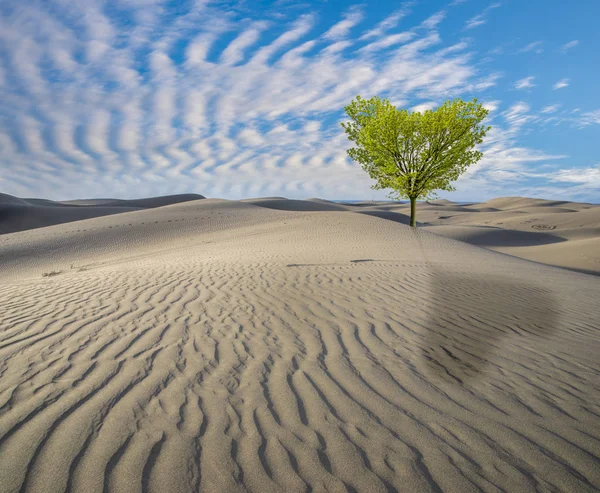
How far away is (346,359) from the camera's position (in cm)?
430

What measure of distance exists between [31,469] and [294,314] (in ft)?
12.6

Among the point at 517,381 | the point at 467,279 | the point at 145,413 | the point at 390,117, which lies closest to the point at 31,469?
the point at 145,413

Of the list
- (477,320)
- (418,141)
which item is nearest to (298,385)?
(477,320)

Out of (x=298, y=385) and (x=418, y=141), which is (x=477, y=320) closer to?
(x=298, y=385)

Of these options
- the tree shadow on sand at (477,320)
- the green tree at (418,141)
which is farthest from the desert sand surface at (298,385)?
the green tree at (418,141)

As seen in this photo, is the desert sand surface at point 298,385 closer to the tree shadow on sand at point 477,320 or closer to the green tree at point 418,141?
the tree shadow on sand at point 477,320

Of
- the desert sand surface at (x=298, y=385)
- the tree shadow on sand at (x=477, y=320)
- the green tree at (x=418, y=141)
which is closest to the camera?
the desert sand surface at (x=298, y=385)

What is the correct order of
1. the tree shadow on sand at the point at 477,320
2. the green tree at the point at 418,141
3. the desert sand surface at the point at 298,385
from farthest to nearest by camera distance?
the green tree at the point at 418,141 → the tree shadow on sand at the point at 477,320 → the desert sand surface at the point at 298,385

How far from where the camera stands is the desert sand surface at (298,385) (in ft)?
8.52

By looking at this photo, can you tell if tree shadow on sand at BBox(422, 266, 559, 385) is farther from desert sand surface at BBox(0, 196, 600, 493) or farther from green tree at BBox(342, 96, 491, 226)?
green tree at BBox(342, 96, 491, 226)

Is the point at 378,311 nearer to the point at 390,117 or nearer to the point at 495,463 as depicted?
the point at 495,463

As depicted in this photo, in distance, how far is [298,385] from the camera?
3.69m

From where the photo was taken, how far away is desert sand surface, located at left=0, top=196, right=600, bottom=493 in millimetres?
2598

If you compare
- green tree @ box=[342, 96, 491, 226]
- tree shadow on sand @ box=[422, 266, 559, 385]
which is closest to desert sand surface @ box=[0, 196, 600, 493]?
tree shadow on sand @ box=[422, 266, 559, 385]
